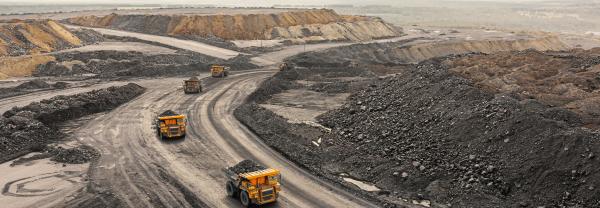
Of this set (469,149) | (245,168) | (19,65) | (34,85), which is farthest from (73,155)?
(19,65)

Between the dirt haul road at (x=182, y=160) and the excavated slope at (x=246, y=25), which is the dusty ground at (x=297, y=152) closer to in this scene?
the dirt haul road at (x=182, y=160)

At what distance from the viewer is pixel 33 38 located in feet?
203

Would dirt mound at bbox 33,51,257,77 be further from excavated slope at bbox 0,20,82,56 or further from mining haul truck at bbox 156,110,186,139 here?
mining haul truck at bbox 156,110,186,139

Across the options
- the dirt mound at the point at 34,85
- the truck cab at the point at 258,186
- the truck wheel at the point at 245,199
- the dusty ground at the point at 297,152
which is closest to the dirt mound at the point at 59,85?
the dirt mound at the point at 34,85

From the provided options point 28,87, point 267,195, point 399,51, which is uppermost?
point 267,195

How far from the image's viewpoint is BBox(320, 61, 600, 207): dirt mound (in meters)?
20.2

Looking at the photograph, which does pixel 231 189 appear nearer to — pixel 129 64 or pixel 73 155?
pixel 73 155

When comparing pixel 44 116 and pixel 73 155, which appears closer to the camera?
pixel 73 155

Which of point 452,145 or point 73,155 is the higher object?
point 452,145

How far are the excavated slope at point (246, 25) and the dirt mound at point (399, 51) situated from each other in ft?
34.3

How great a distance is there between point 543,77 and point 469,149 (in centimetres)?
1198

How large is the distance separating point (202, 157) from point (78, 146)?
25.2ft

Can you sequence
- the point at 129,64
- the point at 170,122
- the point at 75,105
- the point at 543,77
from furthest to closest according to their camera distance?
the point at 129,64, the point at 75,105, the point at 543,77, the point at 170,122

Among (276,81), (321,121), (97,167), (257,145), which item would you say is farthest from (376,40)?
(97,167)
